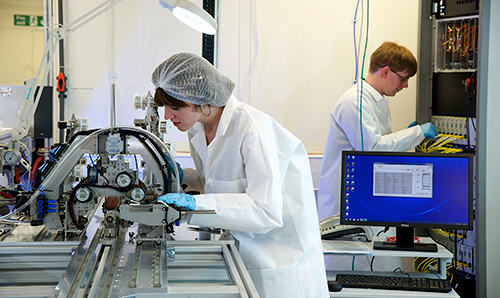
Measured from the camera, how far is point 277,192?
177 cm

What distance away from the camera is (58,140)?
12.4 feet

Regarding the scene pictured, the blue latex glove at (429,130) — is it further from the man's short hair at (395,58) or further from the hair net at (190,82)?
the hair net at (190,82)

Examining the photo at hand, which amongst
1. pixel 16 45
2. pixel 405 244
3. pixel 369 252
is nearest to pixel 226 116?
pixel 369 252

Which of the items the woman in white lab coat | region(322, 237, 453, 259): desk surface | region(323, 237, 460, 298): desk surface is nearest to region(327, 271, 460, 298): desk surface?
region(323, 237, 460, 298): desk surface

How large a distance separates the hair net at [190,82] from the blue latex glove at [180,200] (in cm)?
38

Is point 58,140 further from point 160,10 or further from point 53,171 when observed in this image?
point 53,171

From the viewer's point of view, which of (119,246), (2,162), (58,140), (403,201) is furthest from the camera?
(58,140)

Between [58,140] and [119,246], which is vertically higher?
[58,140]

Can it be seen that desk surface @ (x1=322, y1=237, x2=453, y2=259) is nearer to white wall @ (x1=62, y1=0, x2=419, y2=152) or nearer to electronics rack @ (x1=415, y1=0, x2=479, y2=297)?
electronics rack @ (x1=415, y1=0, x2=479, y2=297)

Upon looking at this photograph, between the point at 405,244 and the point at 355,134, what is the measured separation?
85cm

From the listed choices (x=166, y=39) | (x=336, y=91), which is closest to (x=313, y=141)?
(x=336, y=91)

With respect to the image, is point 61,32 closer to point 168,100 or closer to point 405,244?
point 168,100

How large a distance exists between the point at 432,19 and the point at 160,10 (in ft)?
5.61

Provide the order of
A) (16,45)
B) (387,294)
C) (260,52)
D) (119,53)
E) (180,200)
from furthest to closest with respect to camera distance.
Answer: (16,45) → (260,52) → (119,53) → (387,294) → (180,200)
